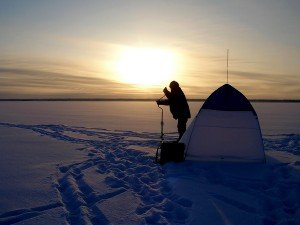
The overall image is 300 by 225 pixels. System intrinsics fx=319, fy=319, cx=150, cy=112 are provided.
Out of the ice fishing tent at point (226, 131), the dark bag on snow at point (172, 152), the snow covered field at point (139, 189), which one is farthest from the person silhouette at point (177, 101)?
the snow covered field at point (139, 189)

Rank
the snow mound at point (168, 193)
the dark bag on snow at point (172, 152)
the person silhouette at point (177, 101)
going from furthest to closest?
the person silhouette at point (177, 101) < the dark bag on snow at point (172, 152) < the snow mound at point (168, 193)

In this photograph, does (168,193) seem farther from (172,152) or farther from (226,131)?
(226,131)

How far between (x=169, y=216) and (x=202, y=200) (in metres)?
0.86

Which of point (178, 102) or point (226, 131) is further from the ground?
point (178, 102)

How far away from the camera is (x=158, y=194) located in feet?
19.3

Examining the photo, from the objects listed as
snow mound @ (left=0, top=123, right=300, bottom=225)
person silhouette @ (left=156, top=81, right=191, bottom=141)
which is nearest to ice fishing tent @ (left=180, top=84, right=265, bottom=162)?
snow mound @ (left=0, top=123, right=300, bottom=225)

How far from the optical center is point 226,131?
8602 millimetres

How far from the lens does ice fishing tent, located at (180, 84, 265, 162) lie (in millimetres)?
8477

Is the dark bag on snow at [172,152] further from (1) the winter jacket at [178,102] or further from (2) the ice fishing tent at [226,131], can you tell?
(1) the winter jacket at [178,102]

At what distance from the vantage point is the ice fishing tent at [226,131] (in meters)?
8.48

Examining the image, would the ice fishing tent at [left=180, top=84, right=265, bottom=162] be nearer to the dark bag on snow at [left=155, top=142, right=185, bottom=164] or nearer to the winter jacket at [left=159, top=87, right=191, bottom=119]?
the dark bag on snow at [left=155, top=142, right=185, bottom=164]

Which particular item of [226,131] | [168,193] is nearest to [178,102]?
[226,131]

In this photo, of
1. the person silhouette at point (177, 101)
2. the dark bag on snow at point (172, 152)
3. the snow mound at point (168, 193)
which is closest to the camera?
the snow mound at point (168, 193)

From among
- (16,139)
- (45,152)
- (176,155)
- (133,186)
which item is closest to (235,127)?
(176,155)
